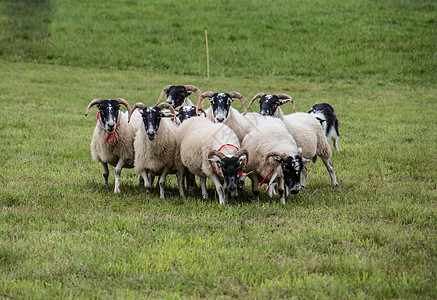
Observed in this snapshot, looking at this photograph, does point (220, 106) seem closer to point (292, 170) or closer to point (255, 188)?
point (255, 188)

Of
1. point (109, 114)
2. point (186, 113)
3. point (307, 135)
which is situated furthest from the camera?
point (186, 113)

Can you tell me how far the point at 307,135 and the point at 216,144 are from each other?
1785 mm

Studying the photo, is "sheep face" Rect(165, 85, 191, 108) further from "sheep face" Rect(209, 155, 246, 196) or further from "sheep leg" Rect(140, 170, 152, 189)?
"sheep face" Rect(209, 155, 246, 196)

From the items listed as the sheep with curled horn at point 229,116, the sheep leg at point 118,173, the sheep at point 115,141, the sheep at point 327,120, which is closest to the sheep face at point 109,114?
the sheep at point 115,141

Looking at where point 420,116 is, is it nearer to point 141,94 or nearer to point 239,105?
point 239,105

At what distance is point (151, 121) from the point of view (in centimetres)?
737

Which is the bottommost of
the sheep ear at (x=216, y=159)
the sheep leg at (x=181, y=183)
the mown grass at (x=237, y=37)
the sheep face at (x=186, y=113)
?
the sheep leg at (x=181, y=183)

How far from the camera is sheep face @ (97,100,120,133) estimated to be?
7.55 m

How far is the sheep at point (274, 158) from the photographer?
676 centimetres

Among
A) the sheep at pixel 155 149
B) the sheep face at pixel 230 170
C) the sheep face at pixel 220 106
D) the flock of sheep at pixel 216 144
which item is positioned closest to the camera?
the sheep face at pixel 230 170

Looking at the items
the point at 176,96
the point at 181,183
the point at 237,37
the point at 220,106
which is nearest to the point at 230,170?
the point at 181,183

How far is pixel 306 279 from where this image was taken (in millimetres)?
4355

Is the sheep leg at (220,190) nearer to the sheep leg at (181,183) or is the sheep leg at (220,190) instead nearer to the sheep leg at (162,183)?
the sheep leg at (181,183)

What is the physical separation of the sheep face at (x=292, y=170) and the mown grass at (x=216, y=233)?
0.27m
